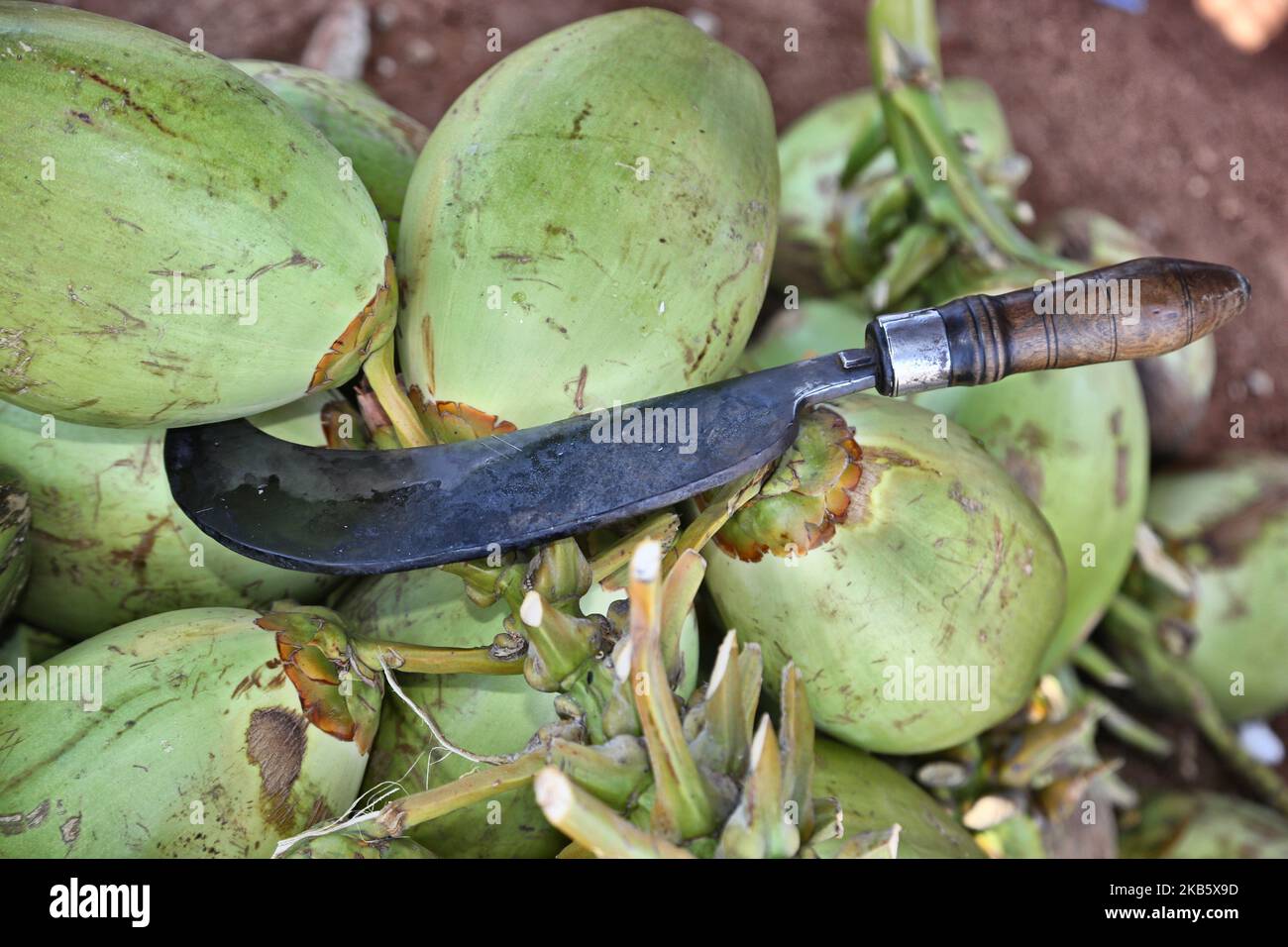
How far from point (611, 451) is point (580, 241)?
236 millimetres

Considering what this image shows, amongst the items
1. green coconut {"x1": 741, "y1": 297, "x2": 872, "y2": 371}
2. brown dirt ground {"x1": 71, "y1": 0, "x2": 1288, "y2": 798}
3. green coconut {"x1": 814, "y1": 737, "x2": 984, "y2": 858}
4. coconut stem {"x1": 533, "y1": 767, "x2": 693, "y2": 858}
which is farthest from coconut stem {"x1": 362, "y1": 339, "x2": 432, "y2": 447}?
brown dirt ground {"x1": 71, "y1": 0, "x2": 1288, "y2": 798}

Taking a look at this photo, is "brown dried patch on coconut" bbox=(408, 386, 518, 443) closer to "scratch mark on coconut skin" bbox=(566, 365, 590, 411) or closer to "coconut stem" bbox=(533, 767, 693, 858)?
"scratch mark on coconut skin" bbox=(566, 365, 590, 411)

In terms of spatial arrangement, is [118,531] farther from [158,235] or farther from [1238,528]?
[1238,528]

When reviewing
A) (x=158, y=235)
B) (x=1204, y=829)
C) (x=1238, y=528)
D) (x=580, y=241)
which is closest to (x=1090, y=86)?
(x=1238, y=528)

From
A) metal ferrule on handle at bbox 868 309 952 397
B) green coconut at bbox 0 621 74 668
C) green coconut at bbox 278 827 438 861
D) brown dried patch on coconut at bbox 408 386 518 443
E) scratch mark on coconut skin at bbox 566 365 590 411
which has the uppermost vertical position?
metal ferrule on handle at bbox 868 309 952 397

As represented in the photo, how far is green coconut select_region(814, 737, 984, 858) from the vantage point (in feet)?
4.27

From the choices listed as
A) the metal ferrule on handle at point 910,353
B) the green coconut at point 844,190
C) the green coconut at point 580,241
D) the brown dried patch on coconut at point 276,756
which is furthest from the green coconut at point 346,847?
the green coconut at point 844,190

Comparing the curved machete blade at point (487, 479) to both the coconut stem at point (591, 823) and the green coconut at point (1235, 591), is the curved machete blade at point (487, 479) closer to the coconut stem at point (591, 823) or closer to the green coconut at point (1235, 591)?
the coconut stem at point (591, 823)

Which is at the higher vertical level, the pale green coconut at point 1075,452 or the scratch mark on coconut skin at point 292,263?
the scratch mark on coconut skin at point 292,263

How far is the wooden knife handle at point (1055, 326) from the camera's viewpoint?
1.18m

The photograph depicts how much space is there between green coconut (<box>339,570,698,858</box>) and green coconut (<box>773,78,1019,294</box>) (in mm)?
1095

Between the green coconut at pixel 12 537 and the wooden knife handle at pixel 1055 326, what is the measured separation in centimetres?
99

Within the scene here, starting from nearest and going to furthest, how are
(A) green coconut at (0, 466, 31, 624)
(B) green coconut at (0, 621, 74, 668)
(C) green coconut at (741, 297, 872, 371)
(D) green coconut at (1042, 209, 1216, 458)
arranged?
(A) green coconut at (0, 466, 31, 624)
(B) green coconut at (0, 621, 74, 668)
(C) green coconut at (741, 297, 872, 371)
(D) green coconut at (1042, 209, 1216, 458)

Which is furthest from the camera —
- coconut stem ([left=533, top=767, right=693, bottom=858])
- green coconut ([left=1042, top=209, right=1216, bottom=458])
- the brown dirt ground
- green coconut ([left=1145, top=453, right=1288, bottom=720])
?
the brown dirt ground
